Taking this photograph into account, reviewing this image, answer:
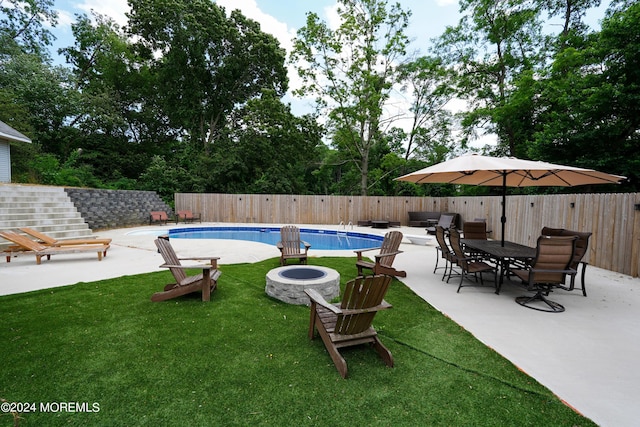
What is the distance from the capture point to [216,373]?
92.4 inches

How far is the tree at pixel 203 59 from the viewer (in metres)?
19.5

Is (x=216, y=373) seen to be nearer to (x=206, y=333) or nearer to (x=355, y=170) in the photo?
(x=206, y=333)

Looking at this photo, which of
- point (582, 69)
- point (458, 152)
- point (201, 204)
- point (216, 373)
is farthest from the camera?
point (458, 152)

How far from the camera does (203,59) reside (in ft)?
69.4

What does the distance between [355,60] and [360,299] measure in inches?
773

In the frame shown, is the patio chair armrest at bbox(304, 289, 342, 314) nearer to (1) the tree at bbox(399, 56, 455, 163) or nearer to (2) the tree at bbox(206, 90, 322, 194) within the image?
(2) the tree at bbox(206, 90, 322, 194)

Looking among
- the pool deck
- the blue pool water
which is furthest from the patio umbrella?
the blue pool water

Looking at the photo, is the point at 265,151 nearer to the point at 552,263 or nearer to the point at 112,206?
the point at 112,206

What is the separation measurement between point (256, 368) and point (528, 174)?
5557 millimetres

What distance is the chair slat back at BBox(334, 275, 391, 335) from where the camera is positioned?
2.33m

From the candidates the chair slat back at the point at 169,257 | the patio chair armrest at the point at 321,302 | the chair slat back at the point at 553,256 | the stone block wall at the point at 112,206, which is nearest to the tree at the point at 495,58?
the chair slat back at the point at 553,256

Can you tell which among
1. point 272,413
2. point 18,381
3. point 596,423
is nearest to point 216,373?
point 272,413

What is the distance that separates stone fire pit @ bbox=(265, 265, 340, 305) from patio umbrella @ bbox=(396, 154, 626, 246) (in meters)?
2.11

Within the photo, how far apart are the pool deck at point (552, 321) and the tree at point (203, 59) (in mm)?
18176
